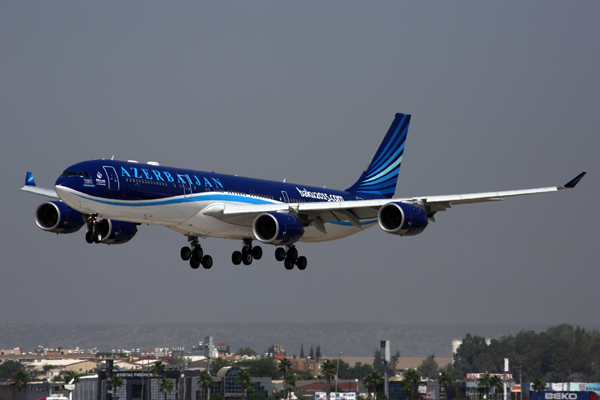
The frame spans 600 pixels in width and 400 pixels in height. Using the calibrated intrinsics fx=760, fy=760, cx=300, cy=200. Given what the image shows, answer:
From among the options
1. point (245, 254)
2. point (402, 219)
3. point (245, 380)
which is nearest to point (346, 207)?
point (402, 219)

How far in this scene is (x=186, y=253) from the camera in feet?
172

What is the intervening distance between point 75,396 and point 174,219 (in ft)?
343

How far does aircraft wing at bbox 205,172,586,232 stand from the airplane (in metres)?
0.06

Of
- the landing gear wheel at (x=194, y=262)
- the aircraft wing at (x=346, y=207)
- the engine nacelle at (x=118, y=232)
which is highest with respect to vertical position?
the aircraft wing at (x=346, y=207)

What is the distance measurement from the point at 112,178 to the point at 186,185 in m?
5.38

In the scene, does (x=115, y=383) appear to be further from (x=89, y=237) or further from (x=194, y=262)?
(x=89, y=237)

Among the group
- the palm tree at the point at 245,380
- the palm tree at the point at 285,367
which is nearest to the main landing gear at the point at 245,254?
the palm tree at the point at 245,380

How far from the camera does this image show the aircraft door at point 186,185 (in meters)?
44.6

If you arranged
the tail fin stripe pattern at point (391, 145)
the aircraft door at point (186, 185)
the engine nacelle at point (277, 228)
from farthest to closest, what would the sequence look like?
1. the tail fin stripe pattern at point (391, 145)
2. the engine nacelle at point (277, 228)
3. the aircraft door at point (186, 185)

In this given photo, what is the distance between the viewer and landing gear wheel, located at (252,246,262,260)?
5318 cm

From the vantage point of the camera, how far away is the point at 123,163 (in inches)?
1671

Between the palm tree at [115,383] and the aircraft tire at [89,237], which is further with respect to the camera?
the palm tree at [115,383]

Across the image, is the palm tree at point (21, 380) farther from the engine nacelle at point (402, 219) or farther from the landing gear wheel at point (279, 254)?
the engine nacelle at point (402, 219)

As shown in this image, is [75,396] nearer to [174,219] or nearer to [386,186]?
[386,186]
